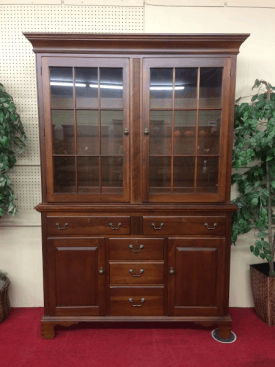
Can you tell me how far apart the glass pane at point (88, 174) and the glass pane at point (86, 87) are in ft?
1.36

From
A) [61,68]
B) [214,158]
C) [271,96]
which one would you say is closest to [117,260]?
[214,158]

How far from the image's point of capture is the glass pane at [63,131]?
79.4 inches

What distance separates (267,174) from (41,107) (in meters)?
1.87

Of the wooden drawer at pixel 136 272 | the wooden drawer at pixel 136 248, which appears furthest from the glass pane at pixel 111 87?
the wooden drawer at pixel 136 272

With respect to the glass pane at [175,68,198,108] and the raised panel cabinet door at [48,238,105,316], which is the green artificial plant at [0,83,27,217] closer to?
the raised panel cabinet door at [48,238,105,316]

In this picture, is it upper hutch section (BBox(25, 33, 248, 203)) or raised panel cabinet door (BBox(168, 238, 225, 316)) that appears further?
raised panel cabinet door (BBox(168, 238, 225, 316))

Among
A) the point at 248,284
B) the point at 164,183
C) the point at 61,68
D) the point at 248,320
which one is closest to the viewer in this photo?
the point at 61,68

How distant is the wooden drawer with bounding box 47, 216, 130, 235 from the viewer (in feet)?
6.77

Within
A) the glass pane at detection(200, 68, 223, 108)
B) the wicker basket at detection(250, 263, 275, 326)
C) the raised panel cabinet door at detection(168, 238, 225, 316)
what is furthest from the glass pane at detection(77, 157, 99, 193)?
the wicker basket at detection(250, 263, 275, 326)

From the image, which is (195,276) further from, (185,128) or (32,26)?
(32,26)

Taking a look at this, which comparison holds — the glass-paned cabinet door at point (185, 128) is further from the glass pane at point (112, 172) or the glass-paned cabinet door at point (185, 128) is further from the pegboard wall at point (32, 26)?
the pegboard wall at point (32, 26)

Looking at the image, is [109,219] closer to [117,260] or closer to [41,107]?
[117,260]

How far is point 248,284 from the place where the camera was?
2609 millimetres

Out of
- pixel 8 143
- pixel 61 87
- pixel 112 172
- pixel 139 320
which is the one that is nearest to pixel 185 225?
pixel 112 172
